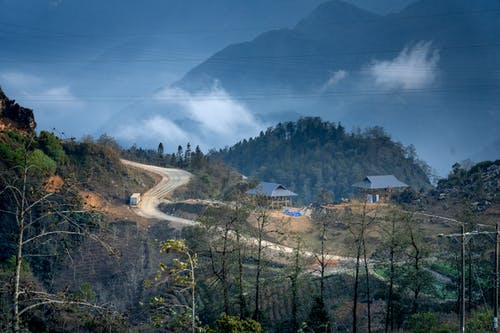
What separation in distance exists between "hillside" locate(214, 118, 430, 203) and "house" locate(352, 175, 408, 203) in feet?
60.6

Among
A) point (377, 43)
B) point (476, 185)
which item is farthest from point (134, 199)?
point (377, 43)

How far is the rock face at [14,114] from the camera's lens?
32.9m

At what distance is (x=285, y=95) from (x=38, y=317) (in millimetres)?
174657

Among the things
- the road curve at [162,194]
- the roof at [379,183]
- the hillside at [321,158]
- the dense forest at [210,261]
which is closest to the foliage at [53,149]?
the dense forest at [210,261]

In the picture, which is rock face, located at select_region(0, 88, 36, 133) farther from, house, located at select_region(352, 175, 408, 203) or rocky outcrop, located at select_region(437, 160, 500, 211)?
rocky outcrop, located at select_region(437, 160, 500, 211)

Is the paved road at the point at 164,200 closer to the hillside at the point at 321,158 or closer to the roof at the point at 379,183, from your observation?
the roof at the point at 379,183

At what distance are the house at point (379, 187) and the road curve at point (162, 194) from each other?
2140 cm

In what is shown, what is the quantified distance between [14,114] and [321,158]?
2233 inches

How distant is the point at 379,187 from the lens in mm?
52531

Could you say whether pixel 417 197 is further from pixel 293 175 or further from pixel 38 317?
pixel 38 317

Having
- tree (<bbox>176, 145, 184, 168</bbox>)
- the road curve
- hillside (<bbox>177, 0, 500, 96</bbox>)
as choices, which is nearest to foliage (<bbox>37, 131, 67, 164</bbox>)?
the road curve

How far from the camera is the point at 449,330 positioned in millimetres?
13508

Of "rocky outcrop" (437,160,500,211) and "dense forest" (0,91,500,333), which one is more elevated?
"rocky outcrop" (437,160,500,211)

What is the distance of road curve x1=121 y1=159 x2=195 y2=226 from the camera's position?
3597 centimetres
